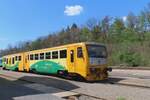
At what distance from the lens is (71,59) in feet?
75.1

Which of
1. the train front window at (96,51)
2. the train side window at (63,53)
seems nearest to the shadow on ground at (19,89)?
the train front window at (96,51)

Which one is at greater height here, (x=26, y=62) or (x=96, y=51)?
(x=96, y=51)

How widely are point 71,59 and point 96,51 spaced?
2055mm

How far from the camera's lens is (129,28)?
84.4m

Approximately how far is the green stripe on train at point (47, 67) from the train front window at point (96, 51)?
3408 millimetres

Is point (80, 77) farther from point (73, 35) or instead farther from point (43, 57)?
point (73, 35)

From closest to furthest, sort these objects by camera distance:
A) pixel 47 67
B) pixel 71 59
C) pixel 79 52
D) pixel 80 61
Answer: pixel 80 61 < pixel 79 52 < pixel 71 59 < pixel 47 67

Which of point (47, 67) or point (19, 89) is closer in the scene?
point (19, 89)

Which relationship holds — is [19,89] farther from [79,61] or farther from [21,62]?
[21,62]

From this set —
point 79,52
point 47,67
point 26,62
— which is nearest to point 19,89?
point 79,52

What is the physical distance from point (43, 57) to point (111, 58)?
77.2 ft

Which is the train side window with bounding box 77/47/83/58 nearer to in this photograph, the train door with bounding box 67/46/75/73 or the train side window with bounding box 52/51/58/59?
the train door with bounding box 67/46/75/73

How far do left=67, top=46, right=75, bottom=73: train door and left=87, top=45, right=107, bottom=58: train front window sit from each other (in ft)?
4.89

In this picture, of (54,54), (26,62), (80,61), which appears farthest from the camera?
(26,62)
